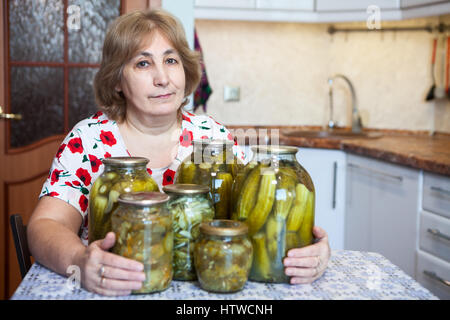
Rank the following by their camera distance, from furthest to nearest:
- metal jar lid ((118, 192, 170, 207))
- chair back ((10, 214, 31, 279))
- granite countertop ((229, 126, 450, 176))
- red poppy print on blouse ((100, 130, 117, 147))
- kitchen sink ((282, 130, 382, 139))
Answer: kitchen sink ((282, 130, 382, 139))
granite countertop ((229, 126, 450, 176))
red poppy print on blouse ((100, 130, 117, 147))
chair back ((10, 214, 31, 279))
metal jar lid ((118, 192, 170, 207))

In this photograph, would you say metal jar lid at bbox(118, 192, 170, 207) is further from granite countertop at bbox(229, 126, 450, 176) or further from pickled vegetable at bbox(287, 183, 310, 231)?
granite countertop at bbox(229, 126, 450, 176)

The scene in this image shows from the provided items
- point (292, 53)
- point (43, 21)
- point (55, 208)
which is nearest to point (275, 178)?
point (55, 208)

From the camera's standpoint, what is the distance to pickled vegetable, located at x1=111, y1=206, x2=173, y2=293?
723mm

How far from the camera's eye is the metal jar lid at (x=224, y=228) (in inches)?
28.4

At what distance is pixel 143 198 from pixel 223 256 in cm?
14

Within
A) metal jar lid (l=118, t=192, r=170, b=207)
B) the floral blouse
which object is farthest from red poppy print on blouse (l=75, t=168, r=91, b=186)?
metal jar lid (l=118, t=192, r=170, b=207)

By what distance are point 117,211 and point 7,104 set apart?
195 cm

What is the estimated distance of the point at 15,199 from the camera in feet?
8.14

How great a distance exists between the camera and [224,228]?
731 mm

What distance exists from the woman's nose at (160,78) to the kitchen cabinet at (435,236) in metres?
1.13

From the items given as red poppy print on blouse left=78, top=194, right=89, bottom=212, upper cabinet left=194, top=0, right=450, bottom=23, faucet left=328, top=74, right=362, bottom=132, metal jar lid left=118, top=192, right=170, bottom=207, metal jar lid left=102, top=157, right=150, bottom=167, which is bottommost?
red poppy print on blouse left=78, top=194, right=89, bottom=212

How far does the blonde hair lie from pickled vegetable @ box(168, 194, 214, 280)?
0.61 meters

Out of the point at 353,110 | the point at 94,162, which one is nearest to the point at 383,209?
the point at 353,110

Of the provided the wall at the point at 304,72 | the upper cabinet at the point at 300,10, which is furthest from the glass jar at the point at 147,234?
the wall at the point at 304,72
